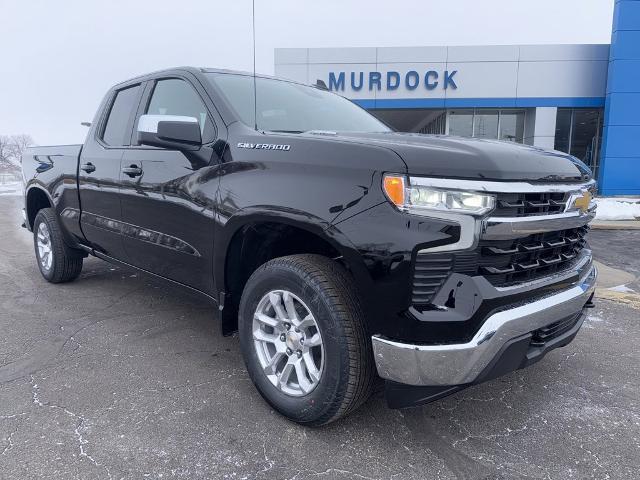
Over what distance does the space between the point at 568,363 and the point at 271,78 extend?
9.46ft

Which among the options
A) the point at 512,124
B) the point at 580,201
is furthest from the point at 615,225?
the point at 512,124

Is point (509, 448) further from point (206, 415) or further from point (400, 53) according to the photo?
point (400, 53)

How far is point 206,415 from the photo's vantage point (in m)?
2.65

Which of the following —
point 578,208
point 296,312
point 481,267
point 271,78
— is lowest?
point 296,312

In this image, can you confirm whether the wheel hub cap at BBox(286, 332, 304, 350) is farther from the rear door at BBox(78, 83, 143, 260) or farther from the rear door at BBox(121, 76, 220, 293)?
the rear door at BBox(78, 83, 143, 260)

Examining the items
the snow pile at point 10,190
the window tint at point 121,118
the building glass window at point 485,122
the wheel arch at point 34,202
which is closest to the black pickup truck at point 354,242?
the window tint at point 121,118

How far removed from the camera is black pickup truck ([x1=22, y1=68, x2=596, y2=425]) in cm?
203

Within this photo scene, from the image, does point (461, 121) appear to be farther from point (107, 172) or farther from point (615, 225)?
point (107, 172)

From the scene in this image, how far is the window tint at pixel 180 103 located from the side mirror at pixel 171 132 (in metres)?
0.13

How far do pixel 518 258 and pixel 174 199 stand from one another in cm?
205

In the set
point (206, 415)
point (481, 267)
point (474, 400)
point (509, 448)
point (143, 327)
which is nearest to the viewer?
point (481, 267)

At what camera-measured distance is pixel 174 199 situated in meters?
3.12

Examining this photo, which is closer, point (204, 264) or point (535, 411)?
point (535, 411)

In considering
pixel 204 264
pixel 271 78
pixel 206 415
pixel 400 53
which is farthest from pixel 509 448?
pixel 400 53
